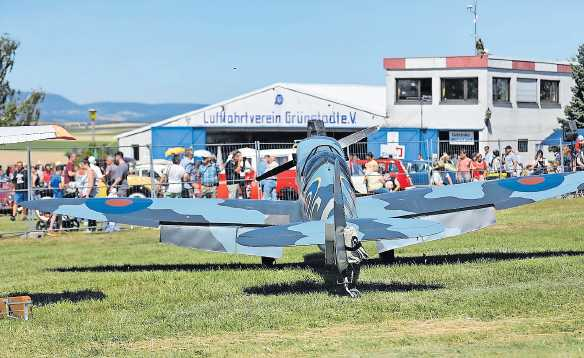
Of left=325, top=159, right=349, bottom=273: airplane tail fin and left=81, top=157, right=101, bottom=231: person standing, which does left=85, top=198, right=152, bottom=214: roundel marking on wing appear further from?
left=81, top=157, right=101, bottom=231: person standing

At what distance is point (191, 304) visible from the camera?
11.3m

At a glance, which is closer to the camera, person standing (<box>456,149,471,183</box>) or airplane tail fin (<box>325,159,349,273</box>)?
airplane tail fin (<box>325,159,349,273</box>)

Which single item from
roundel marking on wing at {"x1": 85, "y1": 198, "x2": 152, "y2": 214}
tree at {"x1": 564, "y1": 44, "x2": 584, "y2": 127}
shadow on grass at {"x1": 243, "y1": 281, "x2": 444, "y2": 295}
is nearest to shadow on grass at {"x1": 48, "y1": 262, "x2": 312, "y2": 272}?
roundel marking on wing at {"x1": 85, "y1": 198, "x2": 152, "y2": 214}

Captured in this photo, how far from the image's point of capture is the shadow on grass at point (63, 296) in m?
12.0

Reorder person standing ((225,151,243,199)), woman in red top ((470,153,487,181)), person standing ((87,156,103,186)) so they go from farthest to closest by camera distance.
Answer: woman in red top ((470,153,487,181))
person standing ((225,151,243,199))
person standing ((87,156,103,186))

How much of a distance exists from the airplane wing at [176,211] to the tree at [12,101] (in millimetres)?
45620

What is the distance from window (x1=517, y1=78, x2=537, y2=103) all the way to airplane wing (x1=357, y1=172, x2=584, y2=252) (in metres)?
29.3

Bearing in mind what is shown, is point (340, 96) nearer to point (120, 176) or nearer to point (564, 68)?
point (564, 68)

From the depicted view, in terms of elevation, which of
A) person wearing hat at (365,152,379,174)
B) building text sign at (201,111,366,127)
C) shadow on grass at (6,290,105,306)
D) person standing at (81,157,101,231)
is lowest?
shadow on grass at (6,290,105,306)

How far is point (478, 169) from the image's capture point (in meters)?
26.3

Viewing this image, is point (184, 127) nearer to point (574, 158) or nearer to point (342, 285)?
point (574, 158)

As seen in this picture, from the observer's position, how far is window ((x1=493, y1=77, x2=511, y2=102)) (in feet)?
138

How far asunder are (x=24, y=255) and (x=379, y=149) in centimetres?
2041

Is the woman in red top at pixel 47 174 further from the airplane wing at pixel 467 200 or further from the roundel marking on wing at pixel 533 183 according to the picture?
the roundel marking on wing at pixel 533 183
